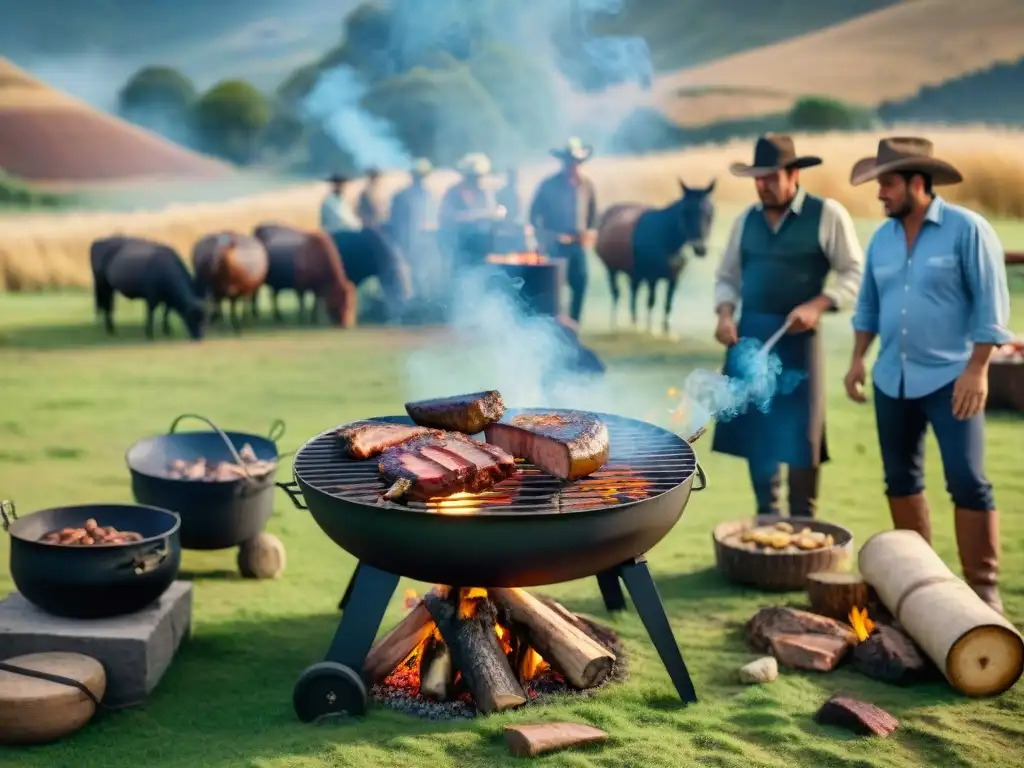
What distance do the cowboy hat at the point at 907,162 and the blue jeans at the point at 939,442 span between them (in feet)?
3.34

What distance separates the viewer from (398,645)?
15.5 ft

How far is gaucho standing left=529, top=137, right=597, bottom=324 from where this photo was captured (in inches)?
568

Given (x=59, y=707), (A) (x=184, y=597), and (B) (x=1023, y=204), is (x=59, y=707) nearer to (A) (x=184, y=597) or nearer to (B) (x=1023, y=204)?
(A) (x=184, y=597)

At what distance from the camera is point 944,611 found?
4.77m

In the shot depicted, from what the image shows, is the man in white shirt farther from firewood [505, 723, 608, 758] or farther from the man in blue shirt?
firewood [505, 723, 608, 758]

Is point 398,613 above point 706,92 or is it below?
below

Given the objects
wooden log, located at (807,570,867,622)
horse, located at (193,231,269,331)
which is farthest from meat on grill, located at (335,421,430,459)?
horse, located at (193,231,269,331)

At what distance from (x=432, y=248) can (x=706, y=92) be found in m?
23.0

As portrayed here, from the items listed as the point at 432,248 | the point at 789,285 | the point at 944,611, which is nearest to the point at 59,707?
the point at 944,611

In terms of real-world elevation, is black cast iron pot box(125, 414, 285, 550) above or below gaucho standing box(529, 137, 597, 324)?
below

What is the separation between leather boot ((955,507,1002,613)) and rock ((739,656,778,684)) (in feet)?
4.26

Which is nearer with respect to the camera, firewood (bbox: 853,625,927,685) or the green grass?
the green grass

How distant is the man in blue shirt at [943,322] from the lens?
525 centimetres

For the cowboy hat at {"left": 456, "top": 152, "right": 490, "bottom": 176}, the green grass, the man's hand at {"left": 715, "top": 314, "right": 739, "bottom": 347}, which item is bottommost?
the green grass
